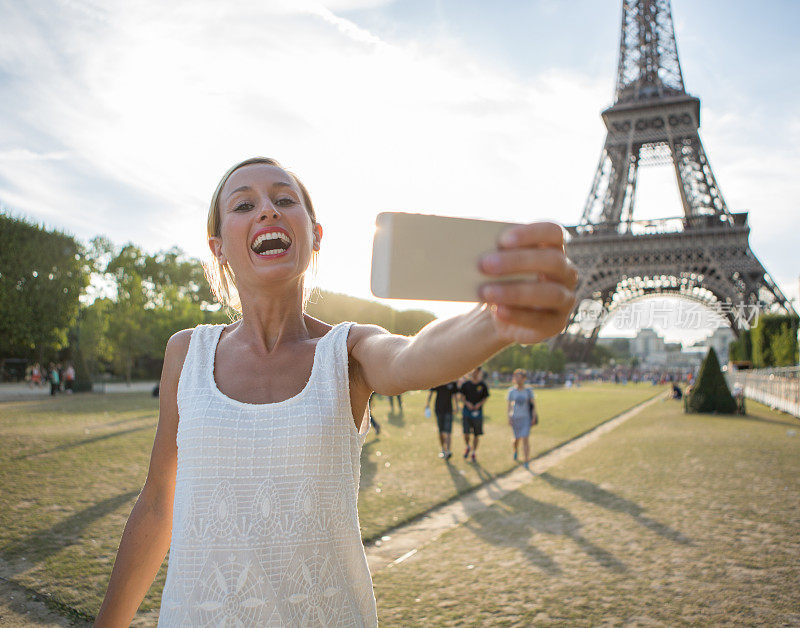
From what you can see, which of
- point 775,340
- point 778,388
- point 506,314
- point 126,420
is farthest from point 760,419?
point 506,314

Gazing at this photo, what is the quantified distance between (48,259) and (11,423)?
62.2ft

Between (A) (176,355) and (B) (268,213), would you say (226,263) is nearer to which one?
(A) (176,355)

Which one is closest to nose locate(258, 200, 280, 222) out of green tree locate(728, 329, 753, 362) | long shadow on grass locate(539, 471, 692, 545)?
long shadow on grass locate(539, 471, 692, 545)

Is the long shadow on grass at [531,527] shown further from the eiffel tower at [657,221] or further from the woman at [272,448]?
the eiffel tower at [657,221]

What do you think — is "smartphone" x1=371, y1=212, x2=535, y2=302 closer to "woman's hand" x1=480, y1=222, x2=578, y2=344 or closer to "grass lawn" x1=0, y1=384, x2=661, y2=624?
"woman's hand" x1=480, y1=222, x2=578, y2=344

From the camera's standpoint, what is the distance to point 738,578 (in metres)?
5.09

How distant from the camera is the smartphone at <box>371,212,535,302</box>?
0.94m

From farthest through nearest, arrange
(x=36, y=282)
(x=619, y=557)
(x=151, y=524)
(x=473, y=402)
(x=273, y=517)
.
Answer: (x=36, y=282)
(x=473, y=402)
(x=619, y=557)
(x=151, y=524)
(x=273, y=517)

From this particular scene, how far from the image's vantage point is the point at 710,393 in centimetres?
2180

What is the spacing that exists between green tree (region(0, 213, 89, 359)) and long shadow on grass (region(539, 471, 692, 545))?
28.3m

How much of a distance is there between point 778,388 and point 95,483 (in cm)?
2287

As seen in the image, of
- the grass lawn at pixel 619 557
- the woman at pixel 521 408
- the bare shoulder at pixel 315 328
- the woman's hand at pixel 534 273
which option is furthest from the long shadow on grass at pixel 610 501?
the woman's hand at pixel 534 273

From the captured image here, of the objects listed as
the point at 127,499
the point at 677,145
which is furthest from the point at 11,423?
the point at 677,145

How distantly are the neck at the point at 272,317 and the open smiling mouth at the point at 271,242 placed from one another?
152 millimetres
